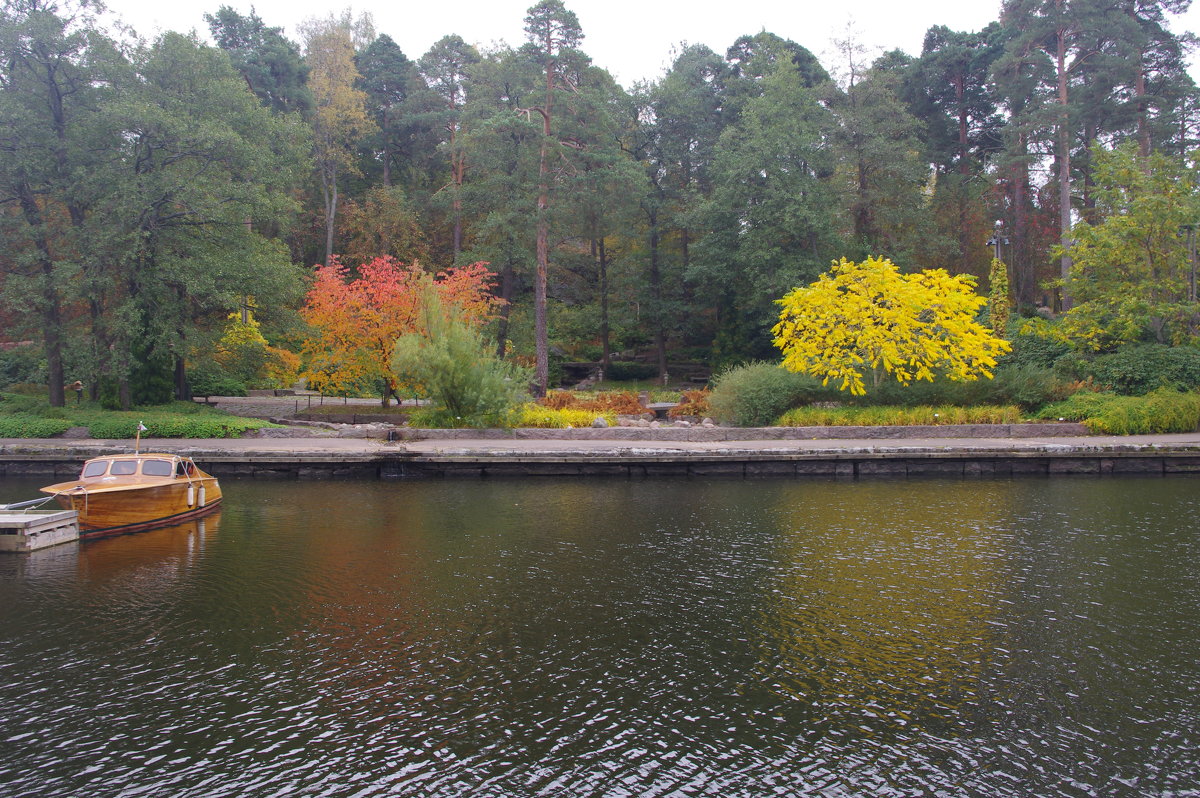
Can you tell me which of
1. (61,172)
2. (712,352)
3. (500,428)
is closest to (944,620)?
(500,428)

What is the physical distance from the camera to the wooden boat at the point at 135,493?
13.3 m

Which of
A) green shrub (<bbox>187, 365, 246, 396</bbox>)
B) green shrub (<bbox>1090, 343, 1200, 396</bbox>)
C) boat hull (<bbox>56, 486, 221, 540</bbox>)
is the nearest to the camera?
boat hull (<bbox>56, 486, 221, 540</bbox>)

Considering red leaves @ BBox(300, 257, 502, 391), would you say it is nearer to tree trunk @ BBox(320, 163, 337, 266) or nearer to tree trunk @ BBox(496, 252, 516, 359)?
tree trunk @ BBox(496, 252, 516, 359)

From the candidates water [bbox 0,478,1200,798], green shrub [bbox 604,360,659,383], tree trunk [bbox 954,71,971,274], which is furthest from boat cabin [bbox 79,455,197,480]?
tree trunk [bbox 954,71,971,274]

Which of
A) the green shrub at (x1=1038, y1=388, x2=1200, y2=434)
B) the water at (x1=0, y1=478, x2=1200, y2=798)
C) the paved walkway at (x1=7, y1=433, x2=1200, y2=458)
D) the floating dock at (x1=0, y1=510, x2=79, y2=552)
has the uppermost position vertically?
the green shrub at (x1=1038, y1=388, x2=1200, y2=434)

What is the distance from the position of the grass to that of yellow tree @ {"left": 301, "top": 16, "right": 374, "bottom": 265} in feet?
59.7

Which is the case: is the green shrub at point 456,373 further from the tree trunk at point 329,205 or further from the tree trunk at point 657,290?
the tree trunk at point 329,205

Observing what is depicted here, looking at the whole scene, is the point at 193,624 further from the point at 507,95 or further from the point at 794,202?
the point at 507,95

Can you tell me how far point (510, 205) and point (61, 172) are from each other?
16027 millimetres

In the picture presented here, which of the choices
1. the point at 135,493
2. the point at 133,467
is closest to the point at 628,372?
the point at 133,467

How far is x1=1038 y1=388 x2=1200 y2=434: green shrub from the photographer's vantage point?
21.2m

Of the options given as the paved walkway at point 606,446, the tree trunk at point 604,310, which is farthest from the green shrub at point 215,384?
the tree trunk at point 604,310

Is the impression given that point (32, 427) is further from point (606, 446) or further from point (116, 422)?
point (606, 446)

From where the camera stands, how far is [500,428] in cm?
2264
